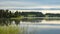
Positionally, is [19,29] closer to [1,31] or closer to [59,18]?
[1,31]

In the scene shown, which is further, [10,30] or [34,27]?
[34,27]

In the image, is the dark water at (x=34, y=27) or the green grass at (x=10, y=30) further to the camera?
the dark water at (x=34, y=27)

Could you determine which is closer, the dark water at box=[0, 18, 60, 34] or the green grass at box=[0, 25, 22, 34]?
the green grass at box=[0, 25, 22, 34]

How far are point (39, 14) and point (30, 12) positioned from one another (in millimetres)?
418

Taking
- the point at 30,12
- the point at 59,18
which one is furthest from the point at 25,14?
the point at 59,18

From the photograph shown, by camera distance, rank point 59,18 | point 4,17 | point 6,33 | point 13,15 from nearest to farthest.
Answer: point 6,33
point 13,15
point 4,17
point 59,18

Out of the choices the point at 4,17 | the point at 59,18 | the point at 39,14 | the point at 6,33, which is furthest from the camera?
the point at 59,18

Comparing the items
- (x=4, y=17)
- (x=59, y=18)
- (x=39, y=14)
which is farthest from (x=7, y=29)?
(x=59, y=18)

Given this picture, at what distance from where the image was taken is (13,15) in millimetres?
6445

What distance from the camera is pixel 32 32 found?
469 centimetres

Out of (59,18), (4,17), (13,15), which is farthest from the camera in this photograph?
(59,18)

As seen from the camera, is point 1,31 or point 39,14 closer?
point 1,31

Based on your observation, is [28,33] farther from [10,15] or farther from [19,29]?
[10,15]

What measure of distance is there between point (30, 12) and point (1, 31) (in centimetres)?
284
